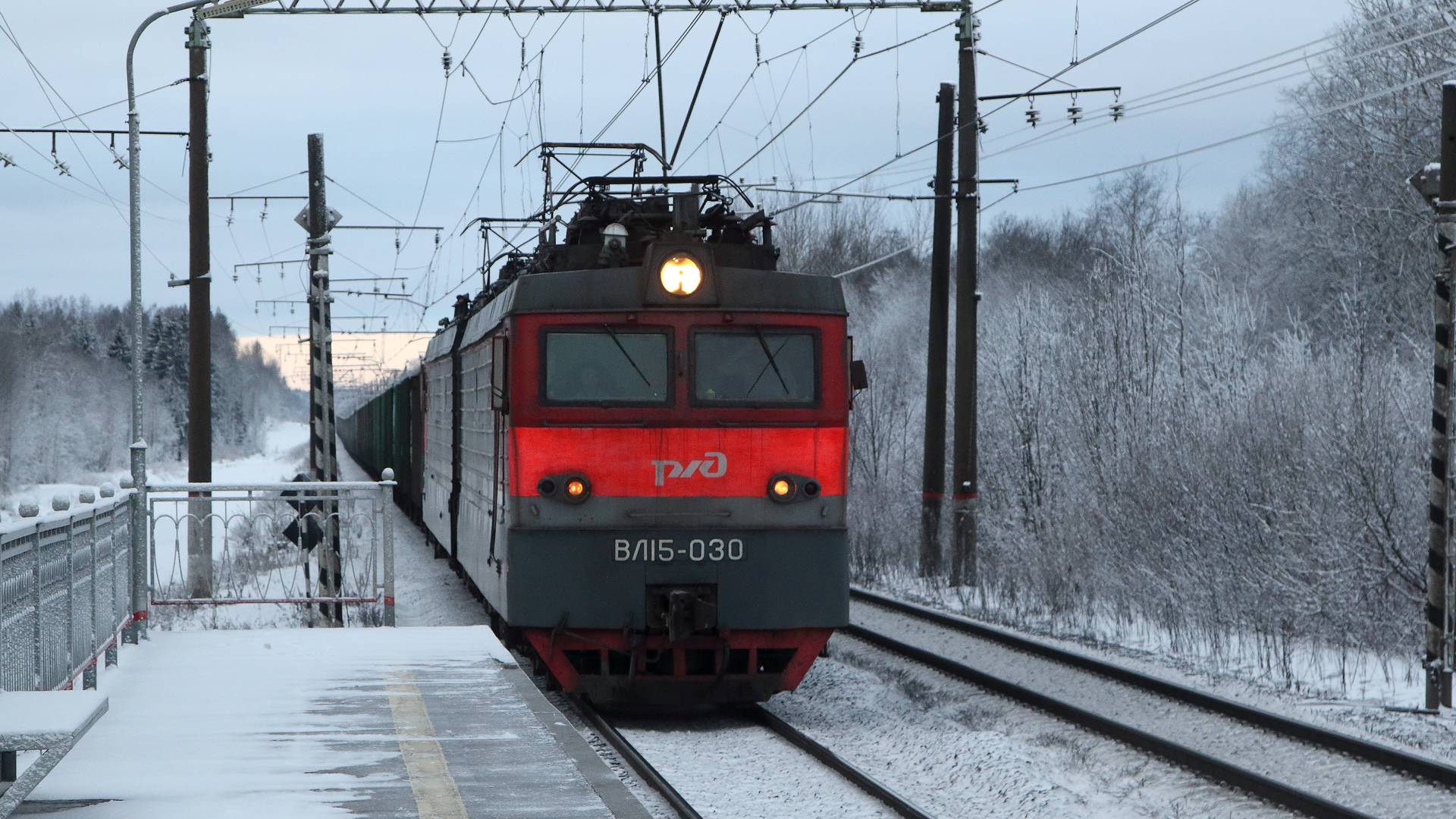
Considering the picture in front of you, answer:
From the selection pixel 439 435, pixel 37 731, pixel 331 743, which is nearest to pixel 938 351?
pixel 439 435

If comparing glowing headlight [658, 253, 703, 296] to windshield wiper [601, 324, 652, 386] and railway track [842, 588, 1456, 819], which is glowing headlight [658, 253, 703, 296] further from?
railway track [842, 588, 1456, 819]

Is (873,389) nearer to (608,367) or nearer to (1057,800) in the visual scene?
(608,367)

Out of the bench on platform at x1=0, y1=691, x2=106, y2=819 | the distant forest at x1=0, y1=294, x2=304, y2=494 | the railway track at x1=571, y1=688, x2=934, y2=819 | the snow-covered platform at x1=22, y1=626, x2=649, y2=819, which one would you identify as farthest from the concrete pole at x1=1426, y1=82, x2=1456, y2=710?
the distant forest at x1=0, y1=294, x2=304, y2=494

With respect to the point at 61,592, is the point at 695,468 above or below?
above

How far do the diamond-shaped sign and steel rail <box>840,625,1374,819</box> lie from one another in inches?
339

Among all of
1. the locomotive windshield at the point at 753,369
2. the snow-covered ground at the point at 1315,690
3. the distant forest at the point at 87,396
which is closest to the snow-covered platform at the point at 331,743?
the locomotive windshield at the point at 753,369

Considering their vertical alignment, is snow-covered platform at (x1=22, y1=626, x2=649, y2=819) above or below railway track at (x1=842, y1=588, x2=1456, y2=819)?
above

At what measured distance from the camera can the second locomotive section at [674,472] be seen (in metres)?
10.3

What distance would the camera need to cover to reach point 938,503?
19.7 m

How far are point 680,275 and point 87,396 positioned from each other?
108 metres

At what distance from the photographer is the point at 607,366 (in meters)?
10.5

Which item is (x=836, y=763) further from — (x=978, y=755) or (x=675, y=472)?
(x=675, y=472)

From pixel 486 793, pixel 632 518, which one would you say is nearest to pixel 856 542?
pixel 632 518

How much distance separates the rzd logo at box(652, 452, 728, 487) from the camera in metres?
10.4
